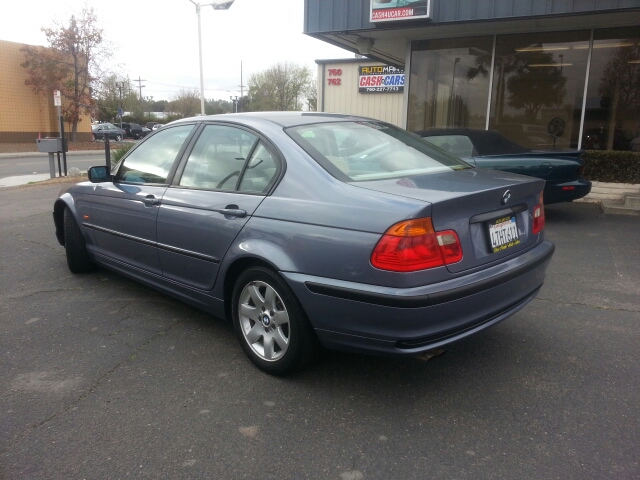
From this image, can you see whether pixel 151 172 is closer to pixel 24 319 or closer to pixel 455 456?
pixel 24 319

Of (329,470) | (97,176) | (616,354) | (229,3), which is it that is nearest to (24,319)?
(97,176)

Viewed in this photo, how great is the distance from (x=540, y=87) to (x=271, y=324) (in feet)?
35.4

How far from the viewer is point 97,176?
4746 mm

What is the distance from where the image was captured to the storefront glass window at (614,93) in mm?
10953

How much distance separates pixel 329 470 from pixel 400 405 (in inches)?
27.0

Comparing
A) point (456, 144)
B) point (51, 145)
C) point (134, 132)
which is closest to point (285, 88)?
point (134, 132)

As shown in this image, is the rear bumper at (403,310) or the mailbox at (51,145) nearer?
the rear bumper at (403,310)

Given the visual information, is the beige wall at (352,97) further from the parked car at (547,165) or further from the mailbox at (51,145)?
the parked car at (547,165)

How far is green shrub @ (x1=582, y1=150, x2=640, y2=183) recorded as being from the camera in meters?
9.91

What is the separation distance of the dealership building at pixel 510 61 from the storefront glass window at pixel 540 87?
20mm

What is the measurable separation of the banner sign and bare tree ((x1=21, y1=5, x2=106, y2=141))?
27.4 meters

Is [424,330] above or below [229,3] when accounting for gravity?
below

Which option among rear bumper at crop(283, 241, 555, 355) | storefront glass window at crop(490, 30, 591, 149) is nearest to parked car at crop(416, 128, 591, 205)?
storefront glass window at crop(490, 30, 591, 149)

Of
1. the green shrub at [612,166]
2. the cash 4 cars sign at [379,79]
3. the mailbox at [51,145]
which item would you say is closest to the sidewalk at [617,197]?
the green shrub at [612,166]
